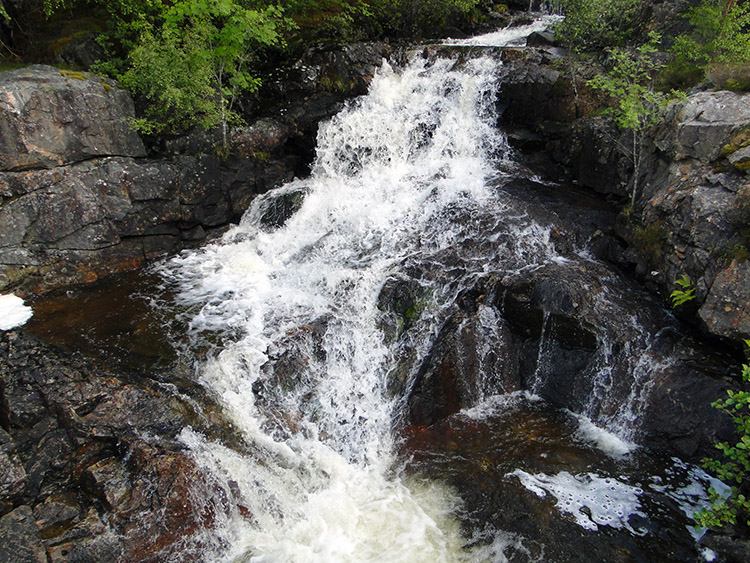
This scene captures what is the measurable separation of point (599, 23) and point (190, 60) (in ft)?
36.5

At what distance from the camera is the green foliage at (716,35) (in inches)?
376

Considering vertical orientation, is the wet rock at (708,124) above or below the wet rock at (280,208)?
above

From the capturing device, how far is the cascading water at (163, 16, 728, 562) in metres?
6.43

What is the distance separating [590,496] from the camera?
655 centimetres

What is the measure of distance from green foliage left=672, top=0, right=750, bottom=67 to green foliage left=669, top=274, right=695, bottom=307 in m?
5.26

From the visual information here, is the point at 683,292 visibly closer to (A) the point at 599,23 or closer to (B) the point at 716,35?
(B) the point at 716,35

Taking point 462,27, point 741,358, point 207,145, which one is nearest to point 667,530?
point 741,358

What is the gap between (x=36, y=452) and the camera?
20.4 ft

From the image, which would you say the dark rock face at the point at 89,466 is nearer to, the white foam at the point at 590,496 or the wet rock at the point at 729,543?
the white foam at the point at 590,496

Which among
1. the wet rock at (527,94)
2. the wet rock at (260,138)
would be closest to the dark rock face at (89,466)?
the wet rock at (260,138)

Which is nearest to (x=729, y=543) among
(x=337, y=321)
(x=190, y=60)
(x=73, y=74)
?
(x=337, y=321)

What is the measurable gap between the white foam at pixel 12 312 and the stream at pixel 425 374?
32 centimetres

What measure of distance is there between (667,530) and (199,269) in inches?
401

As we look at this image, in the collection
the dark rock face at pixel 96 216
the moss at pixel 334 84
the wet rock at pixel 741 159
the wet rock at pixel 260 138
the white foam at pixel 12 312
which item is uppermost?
the moss at pixel 334 84
